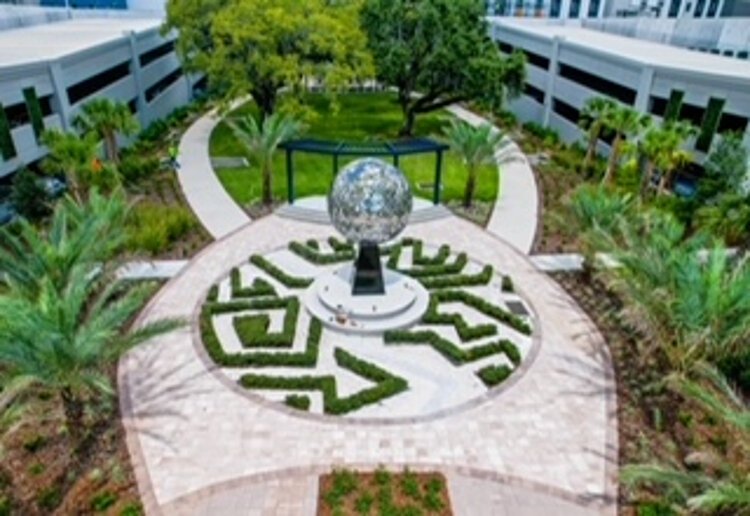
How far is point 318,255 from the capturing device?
22391mm

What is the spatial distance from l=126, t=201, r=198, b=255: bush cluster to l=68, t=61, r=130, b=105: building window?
36.5 ft

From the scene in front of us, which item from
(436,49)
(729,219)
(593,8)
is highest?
(593,8)

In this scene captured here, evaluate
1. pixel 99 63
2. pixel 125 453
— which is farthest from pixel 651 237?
pixel 99 63

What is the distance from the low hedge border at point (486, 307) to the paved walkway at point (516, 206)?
5.46 m

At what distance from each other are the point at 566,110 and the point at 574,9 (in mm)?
42568

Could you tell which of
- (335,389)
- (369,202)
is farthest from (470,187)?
(335,389)

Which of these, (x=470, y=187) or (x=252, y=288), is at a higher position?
(x=470, y=187)

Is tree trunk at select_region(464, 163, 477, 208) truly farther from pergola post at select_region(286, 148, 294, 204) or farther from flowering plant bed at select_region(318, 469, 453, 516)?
flowering plant bed at select_region(318, 469, 453, 516)

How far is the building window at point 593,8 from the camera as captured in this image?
251 feet

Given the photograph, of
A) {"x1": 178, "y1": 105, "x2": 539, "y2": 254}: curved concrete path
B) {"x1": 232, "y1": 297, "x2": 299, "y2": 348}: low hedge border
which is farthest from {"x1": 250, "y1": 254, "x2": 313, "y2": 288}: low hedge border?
{"x1": 178, "y1": 105, "x2": 539, "y2": 254}: curved concrete path

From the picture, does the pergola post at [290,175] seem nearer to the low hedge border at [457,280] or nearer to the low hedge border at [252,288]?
the low hedge border at [252,288]

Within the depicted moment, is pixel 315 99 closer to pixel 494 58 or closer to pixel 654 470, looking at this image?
pixel 494 58

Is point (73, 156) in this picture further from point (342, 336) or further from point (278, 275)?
point (342, 336)

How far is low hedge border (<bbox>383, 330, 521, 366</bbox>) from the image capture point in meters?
16.7
